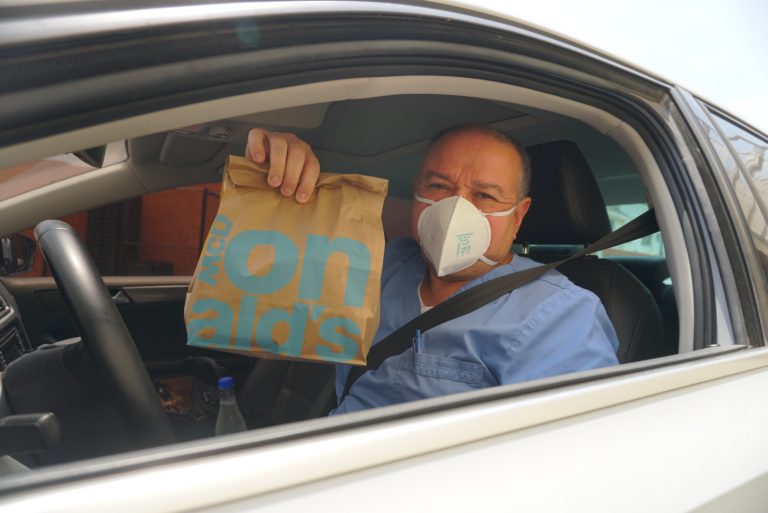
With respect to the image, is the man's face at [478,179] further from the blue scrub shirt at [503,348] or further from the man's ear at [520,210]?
the blue scrub shirt at [503,348]

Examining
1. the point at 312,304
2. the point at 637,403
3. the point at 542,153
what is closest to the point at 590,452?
the point at 637,403

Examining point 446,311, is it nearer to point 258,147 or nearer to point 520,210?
point 520,210

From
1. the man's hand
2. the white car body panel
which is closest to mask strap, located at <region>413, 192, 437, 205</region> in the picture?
the man's hand

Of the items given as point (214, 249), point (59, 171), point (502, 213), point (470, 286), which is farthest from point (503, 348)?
point (59, 171)

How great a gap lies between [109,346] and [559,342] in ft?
3.16

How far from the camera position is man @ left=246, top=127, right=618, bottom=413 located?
132cm

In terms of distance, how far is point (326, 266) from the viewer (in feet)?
3.35

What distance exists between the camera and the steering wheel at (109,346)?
3.34 ft

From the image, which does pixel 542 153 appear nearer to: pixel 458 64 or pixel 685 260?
pixel 685 260

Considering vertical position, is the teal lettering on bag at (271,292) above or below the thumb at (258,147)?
below

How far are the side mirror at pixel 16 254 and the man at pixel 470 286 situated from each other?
119 cm

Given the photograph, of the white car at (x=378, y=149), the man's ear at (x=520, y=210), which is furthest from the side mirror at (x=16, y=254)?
the man's ear at (x=520, y=210)

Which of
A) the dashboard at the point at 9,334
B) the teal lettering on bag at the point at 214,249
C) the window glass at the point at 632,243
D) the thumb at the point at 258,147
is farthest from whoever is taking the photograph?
the window glass at the point at 632,243

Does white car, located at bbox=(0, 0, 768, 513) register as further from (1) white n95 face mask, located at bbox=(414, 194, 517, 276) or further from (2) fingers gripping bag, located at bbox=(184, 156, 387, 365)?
(1) white n95 face mask, located at bbox=(414, 194, 517, 276)
